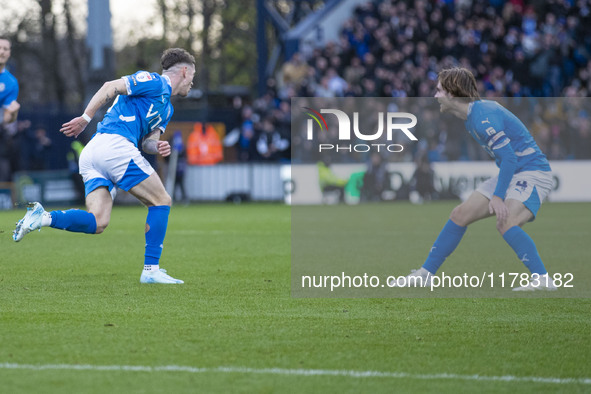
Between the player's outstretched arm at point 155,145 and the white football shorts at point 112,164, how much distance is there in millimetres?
190

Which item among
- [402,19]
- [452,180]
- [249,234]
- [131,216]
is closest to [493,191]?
[452,180]

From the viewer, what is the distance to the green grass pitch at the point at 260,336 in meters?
4.89

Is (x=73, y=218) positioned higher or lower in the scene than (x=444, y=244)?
higher

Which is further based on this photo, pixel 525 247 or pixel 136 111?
pixel 136 111

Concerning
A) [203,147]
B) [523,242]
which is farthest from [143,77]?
[203,147]

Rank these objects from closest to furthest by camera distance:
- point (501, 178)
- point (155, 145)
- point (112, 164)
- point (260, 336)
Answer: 1. point (260, 336)
2. point (501, 178)
3. point (112, 164)
4. point (155, 145)

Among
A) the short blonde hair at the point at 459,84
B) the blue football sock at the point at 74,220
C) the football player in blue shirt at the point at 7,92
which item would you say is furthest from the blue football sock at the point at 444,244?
the football player in blue shirt at the point at 7,92

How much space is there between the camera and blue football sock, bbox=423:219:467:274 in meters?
8.52

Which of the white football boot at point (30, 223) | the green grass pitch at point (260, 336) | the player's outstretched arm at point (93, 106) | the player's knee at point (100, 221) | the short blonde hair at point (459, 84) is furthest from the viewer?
the player's knee at point (100, 221)

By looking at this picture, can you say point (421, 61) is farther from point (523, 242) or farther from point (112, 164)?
point (112, 164)

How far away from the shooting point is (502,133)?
26.5 feet

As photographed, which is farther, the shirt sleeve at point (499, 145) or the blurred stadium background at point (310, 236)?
the shirt sleeve at point (499, 145)

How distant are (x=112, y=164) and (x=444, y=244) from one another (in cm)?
284

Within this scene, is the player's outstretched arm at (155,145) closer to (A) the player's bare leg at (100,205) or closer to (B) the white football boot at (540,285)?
(A) the player's bare leg at (100,205)
